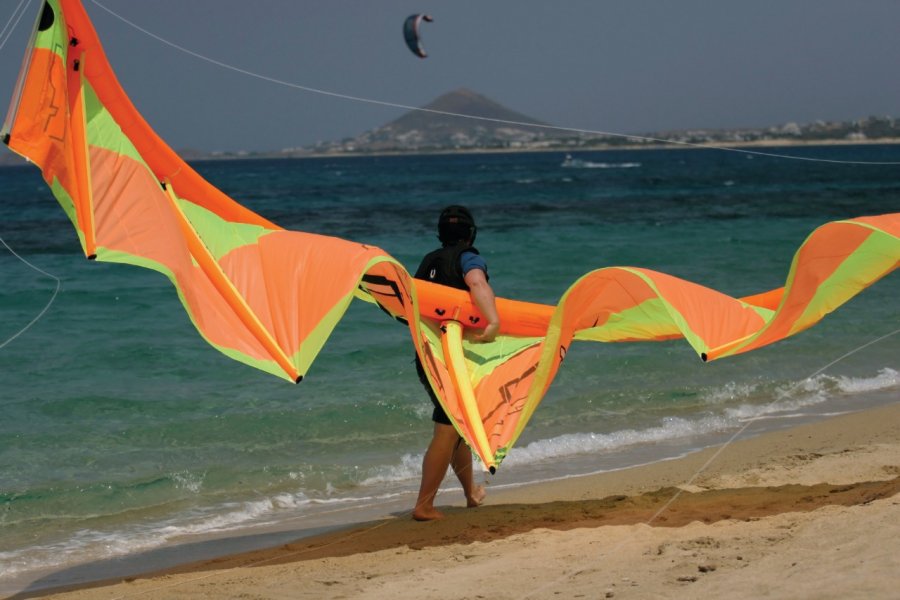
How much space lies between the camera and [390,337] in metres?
12.0

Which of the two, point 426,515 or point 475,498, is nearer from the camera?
point 426,515

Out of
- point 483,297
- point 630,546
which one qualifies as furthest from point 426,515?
point 630,546

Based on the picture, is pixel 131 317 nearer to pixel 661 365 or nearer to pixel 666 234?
pixel 661 365

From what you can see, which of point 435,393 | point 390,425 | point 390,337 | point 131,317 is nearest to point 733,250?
point 390,337

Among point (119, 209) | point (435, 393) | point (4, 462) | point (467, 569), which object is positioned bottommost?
point (4, 462)

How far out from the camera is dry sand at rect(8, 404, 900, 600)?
3988 millimetres

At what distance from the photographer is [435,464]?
5680 mm

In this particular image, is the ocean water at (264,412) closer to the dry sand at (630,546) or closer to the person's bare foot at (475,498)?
the person's bare foot at (475,498)

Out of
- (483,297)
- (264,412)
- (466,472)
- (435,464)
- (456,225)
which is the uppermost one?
(456,225)

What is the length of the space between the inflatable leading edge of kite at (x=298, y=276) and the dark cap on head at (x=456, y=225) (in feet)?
1.06

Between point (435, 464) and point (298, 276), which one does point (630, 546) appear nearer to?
point (435, 464)

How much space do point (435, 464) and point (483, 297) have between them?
0.91 m

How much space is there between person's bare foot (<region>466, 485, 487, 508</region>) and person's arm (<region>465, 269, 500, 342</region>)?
1007 mm

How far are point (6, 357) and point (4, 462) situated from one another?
3.63 metres
